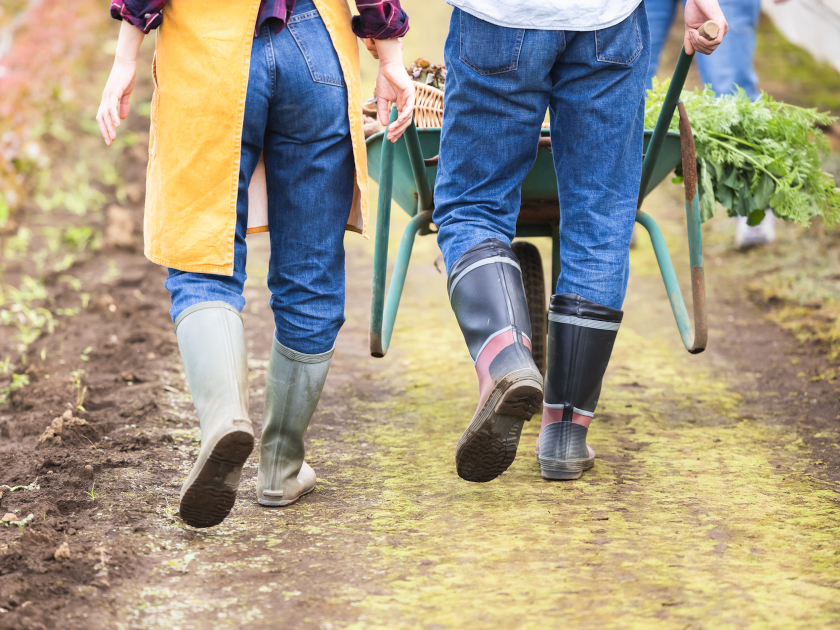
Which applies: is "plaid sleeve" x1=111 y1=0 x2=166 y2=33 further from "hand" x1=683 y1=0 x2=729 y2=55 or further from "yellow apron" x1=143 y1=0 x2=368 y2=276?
"hand" x1=683 y1=0 x2=729 y2=55

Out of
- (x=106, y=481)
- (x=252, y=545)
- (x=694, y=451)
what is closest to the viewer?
(x=252, y=545)

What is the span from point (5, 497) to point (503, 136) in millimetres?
1445

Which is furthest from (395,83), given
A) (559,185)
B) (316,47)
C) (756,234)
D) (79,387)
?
(756,234)

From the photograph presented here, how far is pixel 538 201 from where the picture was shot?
8.35 ft

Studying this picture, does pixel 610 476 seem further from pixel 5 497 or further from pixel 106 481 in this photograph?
pixel 5 497

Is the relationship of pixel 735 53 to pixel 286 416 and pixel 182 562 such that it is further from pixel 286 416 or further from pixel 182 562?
pixel 182 562

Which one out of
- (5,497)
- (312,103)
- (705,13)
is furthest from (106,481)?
(705,13)

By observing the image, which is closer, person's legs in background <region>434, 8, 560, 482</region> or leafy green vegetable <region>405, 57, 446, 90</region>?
person's legs in background <region>434, 8, 560, 482</region>

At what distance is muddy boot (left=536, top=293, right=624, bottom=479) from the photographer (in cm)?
209

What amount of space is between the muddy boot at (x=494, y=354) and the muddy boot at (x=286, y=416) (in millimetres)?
361

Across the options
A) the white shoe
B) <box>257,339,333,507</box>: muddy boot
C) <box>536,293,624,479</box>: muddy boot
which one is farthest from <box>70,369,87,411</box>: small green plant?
the white shoe

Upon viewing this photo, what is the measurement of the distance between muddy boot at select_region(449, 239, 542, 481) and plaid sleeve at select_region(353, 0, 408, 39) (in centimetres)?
50

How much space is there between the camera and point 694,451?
2480 millimetres

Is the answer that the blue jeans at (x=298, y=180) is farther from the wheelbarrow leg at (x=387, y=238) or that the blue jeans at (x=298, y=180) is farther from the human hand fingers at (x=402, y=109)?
the wheelbarrow leg at (x=387, y=238)
